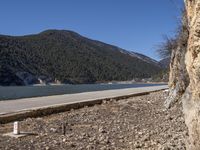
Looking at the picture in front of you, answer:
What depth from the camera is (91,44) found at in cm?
18000

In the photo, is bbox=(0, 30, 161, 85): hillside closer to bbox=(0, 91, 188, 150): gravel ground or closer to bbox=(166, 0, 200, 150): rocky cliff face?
bbox=(0, 91, 188, 150): gravel ground

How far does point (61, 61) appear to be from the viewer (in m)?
137

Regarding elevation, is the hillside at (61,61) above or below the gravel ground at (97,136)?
above

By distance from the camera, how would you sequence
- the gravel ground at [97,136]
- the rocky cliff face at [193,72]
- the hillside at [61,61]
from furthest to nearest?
1. the hillside at [61,61]
2. the gravel ground at [97,136]
3. the rocky cliff face at [193,72]

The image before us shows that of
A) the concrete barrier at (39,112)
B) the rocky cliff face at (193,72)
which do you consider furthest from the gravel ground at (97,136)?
the rocky cliff face at (193,72)

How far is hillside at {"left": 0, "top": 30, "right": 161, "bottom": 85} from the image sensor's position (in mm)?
102856

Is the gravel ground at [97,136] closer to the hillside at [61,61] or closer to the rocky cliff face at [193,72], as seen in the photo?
the rocky cliff face at [193,72]

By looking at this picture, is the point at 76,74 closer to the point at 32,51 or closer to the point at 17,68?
the point at 32,51

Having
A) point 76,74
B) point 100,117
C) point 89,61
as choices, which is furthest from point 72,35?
point 100,117

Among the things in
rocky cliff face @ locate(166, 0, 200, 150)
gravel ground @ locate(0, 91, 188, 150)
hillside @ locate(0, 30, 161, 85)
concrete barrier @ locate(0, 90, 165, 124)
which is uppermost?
hillside @ locate(0, 30, 161, 85)

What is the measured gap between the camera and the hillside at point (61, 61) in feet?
337

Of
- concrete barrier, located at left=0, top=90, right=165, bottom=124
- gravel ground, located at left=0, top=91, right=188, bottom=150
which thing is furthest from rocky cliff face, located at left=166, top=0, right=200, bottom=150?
concrete barrier, located at left=0, top=90, right=165, bottom=124

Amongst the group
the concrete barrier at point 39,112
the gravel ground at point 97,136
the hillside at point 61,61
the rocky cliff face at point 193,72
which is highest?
the hillside at point 61,61

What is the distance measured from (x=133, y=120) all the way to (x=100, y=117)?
2002 mm
